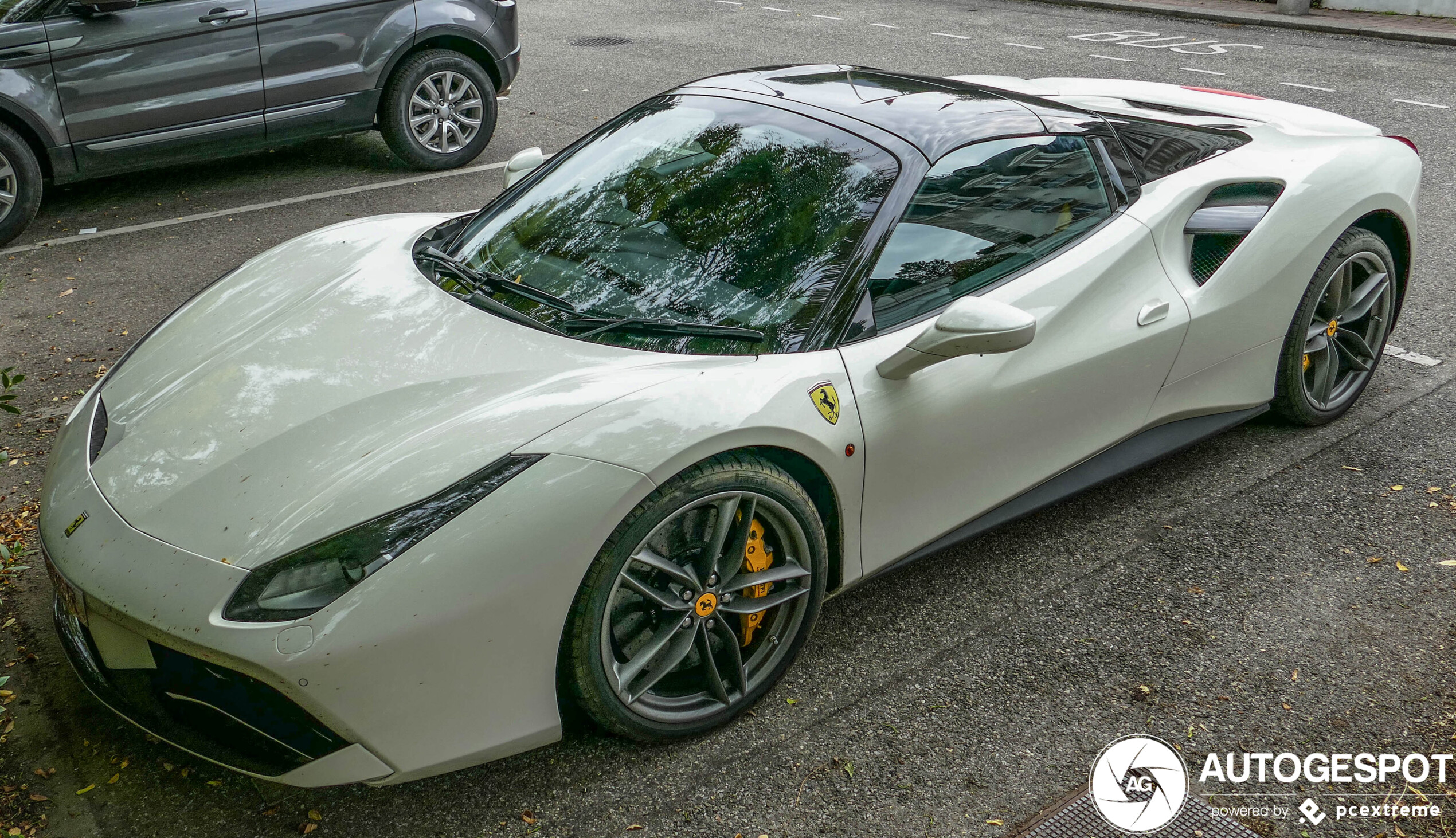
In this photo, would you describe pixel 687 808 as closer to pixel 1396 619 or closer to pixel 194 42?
pixel 1396 619

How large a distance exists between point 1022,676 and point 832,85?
1.86 metres

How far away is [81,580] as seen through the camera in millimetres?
2430

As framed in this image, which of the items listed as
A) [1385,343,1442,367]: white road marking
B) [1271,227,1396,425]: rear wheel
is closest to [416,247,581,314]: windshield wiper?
[1271,227,1396,425]: rear wheel

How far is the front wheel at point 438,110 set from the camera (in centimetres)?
728

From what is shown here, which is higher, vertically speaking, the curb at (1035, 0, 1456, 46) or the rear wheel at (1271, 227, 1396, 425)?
the curb at (1035, 0, 1456, 46)

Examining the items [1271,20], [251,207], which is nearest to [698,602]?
[251,207]

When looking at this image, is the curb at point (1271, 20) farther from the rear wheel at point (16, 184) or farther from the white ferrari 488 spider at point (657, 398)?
the rear wheel at point (16, 184)

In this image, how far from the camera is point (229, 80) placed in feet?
21.8

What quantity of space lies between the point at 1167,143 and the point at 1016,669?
6.19 feet

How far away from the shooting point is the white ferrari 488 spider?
2.30m

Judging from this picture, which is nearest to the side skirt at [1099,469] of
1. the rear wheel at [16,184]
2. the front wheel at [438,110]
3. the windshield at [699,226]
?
the windshield at [699,226]

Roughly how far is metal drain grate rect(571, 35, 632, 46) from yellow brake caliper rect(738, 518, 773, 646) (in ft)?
32.9

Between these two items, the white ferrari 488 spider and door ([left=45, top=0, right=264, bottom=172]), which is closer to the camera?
the white ferrari 488 spider

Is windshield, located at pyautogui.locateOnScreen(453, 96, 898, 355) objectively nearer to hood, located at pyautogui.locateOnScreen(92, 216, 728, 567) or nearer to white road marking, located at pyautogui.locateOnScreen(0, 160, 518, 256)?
hood, located at pyautogui.locateOnScreen(92, 216, 728, 567)
